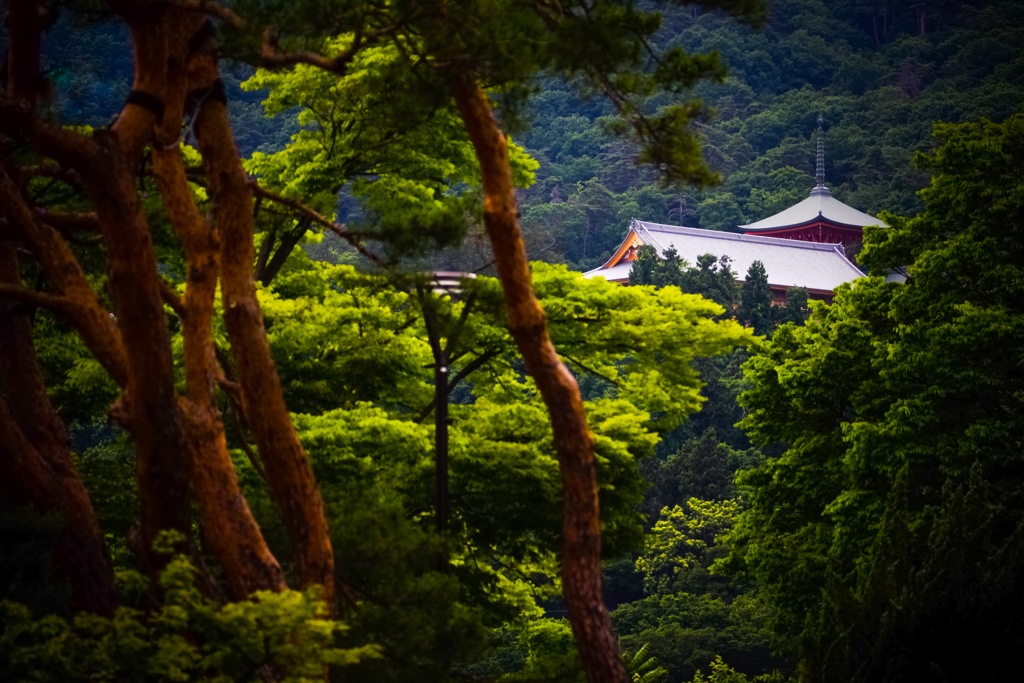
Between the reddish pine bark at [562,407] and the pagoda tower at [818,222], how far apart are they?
44.2 meters

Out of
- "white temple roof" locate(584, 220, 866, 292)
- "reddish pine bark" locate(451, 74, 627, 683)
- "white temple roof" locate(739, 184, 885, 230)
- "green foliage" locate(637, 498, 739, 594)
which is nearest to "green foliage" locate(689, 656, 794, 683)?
"green foliage" locate(637, 498, 739, 594)

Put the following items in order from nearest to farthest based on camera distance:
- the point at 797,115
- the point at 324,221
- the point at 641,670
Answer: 1. the point at 324,221
2. the point at 641,670
3. the point at 797,115

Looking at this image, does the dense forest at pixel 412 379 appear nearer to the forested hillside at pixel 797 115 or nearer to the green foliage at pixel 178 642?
the green foliage at pixel 178 642

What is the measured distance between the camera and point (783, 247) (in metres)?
49.4

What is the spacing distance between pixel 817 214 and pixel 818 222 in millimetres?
337

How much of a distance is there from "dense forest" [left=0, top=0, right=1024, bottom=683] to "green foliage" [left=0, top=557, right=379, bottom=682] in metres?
0.02

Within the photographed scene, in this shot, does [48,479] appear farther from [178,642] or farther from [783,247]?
[783,247]

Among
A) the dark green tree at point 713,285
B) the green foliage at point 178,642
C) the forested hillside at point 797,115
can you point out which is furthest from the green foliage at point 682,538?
the green foliage at point 178,642

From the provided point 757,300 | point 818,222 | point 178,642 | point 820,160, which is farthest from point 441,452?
point 820,160

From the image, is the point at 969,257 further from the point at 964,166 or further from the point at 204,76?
the point at 204,76

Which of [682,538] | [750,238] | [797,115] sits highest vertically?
[797,115]

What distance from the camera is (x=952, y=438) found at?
49.3 feet

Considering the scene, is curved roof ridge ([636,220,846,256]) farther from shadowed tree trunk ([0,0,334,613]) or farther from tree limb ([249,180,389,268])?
shadowed tree trunk ([0,0,334,613])

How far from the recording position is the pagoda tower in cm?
5272
